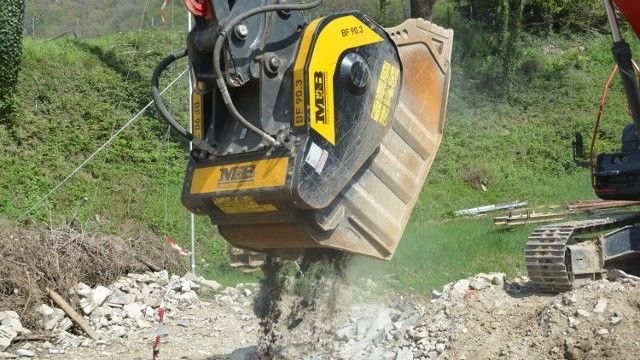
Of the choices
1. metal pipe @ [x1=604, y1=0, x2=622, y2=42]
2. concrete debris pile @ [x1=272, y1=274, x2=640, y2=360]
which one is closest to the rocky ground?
concrete debris pile @ [x1=272, y1=274, x2=640, y2=360]

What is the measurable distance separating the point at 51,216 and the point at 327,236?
8.40 meters

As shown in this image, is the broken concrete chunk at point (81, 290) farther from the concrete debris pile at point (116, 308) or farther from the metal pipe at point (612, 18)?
the metal pipe at point (612, 18)

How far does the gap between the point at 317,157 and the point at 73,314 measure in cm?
568

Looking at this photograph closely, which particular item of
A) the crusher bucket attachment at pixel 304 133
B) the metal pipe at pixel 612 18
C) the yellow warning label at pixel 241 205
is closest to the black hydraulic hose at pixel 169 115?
the crusher bucket attachment at pixel 304 133

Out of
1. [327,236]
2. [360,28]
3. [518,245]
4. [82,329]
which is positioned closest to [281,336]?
[327,236]

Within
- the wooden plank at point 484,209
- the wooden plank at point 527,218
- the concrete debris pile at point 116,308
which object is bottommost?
the wooden plank at point 484,209

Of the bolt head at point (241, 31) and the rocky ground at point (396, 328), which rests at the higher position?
the bolt head at point (241, 31)

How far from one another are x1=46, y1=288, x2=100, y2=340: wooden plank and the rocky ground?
8cm

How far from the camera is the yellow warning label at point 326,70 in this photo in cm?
487

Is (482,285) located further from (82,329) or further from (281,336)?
(82,329)

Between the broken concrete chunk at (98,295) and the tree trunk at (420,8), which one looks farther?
the tree trunk at (420,8)

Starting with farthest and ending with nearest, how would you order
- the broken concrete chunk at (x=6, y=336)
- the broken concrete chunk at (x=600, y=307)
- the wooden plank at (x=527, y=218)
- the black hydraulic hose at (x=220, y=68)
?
1. the wooden plank at (x=527, y=218)
2. the broken concrete chunk at (x=6, y=336)
3. the broken concrete chunk at (x=600, y=307)
4. the black hydraulic hose at (x=220, y=68)

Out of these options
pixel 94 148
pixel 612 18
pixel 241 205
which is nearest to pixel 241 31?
pixel 241 205

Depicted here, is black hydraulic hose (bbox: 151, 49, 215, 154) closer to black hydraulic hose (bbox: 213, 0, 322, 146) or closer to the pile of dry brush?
black hydraulic hose (bbox: 213, 0, 322, 146)
